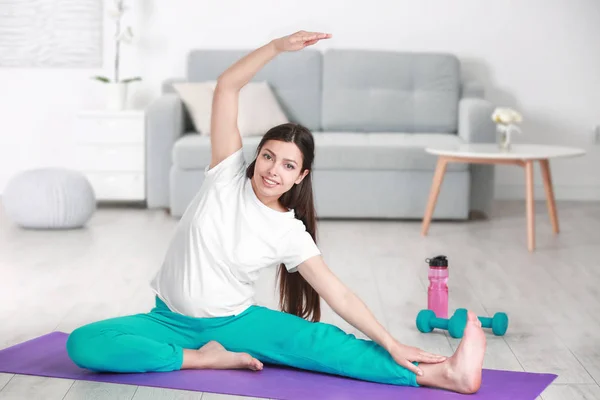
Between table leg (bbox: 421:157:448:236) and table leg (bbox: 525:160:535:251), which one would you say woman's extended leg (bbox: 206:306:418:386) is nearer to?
table leg (bbox: 525:160:535:251)

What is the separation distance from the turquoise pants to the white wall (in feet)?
11.8

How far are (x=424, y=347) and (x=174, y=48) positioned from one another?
141 inches

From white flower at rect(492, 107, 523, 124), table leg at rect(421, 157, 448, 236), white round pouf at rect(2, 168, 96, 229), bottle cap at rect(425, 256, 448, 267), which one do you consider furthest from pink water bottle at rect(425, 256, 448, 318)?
white round pouf at rect(2, 168, 96, 229)


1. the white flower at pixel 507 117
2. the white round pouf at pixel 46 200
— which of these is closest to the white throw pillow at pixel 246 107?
the white round pouf at pixel 46 200

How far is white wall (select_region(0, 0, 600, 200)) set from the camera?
5.76 metres

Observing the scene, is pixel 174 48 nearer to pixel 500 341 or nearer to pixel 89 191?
pixel 89 191

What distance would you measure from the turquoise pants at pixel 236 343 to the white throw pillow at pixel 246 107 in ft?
9.24

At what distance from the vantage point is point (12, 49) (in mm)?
5777

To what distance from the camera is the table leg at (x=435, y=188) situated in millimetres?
4457

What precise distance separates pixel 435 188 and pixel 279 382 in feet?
7.85

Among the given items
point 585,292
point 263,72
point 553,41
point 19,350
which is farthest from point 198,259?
point 553,41

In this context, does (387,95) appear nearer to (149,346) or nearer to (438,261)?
(438,261)

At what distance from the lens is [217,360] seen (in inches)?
91.4

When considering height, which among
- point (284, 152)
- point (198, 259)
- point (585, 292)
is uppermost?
point (284, 152)
